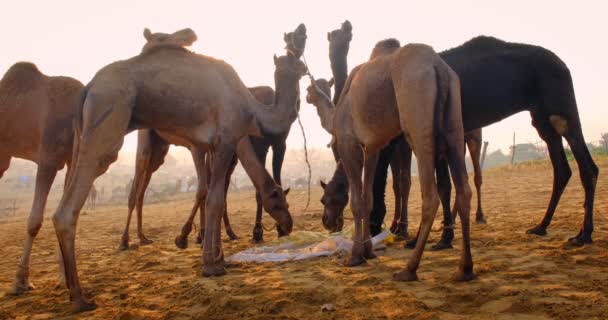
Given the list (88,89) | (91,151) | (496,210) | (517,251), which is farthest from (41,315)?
(496,210)

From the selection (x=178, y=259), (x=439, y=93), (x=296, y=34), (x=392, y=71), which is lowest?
(x=178, y=259)

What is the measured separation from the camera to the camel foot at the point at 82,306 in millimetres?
3303

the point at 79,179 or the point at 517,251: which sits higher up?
the point at 79,179

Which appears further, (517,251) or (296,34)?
(296,34)

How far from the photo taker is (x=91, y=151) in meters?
3.49

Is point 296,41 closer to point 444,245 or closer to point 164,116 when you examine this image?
point 164,116

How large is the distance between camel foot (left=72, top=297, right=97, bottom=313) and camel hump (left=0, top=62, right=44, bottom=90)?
2422 mm

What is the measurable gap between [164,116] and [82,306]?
5.73 feet

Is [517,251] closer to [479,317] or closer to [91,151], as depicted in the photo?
[479,317]

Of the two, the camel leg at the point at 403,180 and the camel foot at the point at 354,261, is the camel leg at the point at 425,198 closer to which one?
the camel foot at the point at 354,261

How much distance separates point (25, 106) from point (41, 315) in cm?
221

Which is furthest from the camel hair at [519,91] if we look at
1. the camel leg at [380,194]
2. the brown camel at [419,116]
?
the brown camel at [419,116]

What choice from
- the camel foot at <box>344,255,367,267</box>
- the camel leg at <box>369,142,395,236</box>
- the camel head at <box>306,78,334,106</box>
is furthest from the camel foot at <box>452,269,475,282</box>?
the camel head at <box>306,78,334,106</box>

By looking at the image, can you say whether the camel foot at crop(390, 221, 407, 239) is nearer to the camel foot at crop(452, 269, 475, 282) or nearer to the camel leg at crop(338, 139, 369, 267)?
the camel leg at crop(338, 139, 369, 267)
